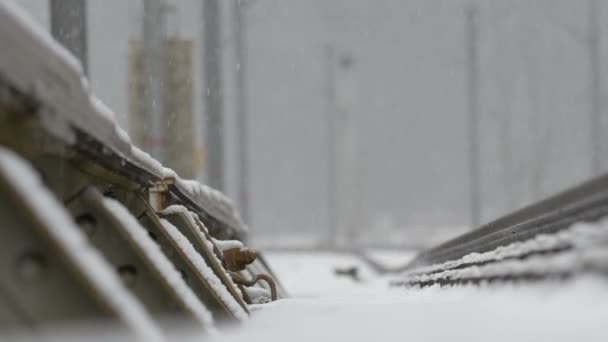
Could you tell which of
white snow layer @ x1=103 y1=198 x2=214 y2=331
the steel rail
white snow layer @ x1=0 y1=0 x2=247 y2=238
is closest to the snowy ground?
white snow layer @ x1=103 y1=198 x2=214 y2=331

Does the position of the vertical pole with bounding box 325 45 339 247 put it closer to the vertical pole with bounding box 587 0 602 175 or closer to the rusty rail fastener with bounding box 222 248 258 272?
the vertical pole with bounding box 587 0 602 175

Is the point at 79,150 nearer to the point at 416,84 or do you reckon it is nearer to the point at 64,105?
the point at 64,105

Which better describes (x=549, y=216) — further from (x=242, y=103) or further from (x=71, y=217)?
(x=242, y=103)

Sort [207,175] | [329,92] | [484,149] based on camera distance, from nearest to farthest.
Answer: [207,175] < [329,92] < [484,149]

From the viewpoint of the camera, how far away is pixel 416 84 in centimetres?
10138

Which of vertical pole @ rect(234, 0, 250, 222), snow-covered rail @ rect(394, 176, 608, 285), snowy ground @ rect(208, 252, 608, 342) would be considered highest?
vertical pole @ rect(234, 0, 250, 222)

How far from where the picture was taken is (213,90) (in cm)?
1970

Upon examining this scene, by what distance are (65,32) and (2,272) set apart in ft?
18.5

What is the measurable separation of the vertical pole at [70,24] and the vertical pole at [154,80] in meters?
9.16

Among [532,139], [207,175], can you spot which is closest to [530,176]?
[532,139]

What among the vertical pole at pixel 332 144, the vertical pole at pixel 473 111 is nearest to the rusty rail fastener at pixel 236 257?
the vertical pole at pixel 473 111

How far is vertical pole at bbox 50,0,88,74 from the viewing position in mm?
8516

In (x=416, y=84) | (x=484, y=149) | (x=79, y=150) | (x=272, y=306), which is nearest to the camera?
(x=79, y=150)

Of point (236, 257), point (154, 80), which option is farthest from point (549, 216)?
point (154, 80)
